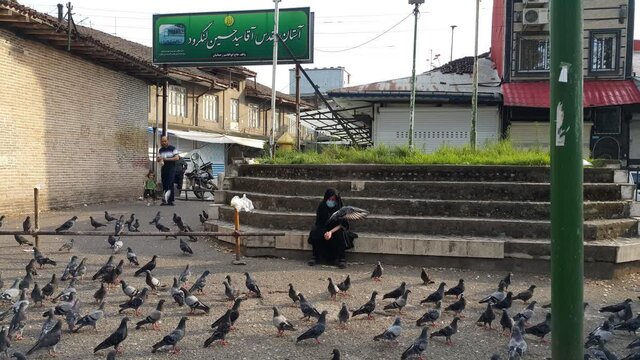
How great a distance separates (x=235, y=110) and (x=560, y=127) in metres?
34.5

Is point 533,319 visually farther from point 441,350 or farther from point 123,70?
point 123,70

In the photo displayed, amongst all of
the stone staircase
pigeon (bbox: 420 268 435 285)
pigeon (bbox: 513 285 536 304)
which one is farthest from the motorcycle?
pigeon (bbox: 513 285 536 304)

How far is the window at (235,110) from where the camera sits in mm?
36266

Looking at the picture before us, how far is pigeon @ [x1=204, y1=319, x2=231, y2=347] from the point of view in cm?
565

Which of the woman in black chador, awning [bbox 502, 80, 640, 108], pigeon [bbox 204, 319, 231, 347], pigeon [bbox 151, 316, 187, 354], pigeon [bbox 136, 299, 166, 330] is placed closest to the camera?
pigeon [bbox 151, 316, 187, 354]

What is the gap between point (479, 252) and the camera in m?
8.88

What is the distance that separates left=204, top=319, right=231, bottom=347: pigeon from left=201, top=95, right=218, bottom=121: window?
28.0 m

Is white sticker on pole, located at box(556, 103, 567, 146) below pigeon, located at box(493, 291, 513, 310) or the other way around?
the other way around

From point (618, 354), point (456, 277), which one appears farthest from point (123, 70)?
point (618, 354)

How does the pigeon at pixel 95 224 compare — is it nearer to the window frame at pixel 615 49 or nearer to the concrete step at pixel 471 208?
the concrete step at pixel 471 208

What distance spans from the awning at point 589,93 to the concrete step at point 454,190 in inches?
390

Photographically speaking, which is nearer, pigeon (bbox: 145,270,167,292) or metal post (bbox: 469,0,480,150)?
pigeon (bbox: 145,270,167,292)

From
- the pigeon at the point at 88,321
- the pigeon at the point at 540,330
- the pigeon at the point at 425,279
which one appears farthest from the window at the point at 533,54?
the pigeon at the point at 88,321

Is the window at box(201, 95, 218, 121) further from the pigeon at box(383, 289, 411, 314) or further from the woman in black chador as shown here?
the pigeon at box(383, 289, 411, 314)
